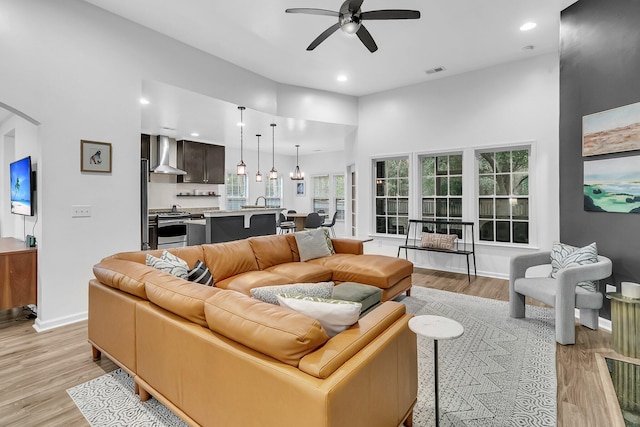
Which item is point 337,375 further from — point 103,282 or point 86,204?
point 86,204

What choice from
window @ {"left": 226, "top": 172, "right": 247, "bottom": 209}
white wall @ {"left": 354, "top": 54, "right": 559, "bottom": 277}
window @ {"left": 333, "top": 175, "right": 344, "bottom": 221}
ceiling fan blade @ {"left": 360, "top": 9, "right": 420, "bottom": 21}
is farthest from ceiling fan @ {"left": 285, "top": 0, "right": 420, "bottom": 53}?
window @ {"left": 333, "top": 175, "right": 344, "bottom": 221}

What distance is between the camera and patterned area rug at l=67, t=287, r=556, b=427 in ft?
6.16

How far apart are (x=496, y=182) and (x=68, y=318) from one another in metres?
5.90

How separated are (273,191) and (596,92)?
866 centimetres

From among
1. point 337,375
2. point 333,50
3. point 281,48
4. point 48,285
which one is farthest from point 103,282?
point 333,50

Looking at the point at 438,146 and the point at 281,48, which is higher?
the point at 281,48

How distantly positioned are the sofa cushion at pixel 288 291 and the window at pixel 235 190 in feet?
26.0

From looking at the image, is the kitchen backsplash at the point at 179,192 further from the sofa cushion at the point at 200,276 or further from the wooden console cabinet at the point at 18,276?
the sofa cushion at the point at 200,276

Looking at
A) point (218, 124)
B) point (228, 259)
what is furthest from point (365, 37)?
point (218, 124)

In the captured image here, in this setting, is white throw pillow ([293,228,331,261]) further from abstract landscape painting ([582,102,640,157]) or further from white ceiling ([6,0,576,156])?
abstract landscape painting ([582,102,640,157])

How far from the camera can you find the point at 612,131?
10.1ft

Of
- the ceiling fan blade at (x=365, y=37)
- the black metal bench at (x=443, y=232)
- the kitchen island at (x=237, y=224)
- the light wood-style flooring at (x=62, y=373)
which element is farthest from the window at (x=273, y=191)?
the ceiling fan blade at (x=365, y=37)

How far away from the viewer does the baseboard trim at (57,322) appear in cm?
314

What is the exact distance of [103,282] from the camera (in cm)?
235
